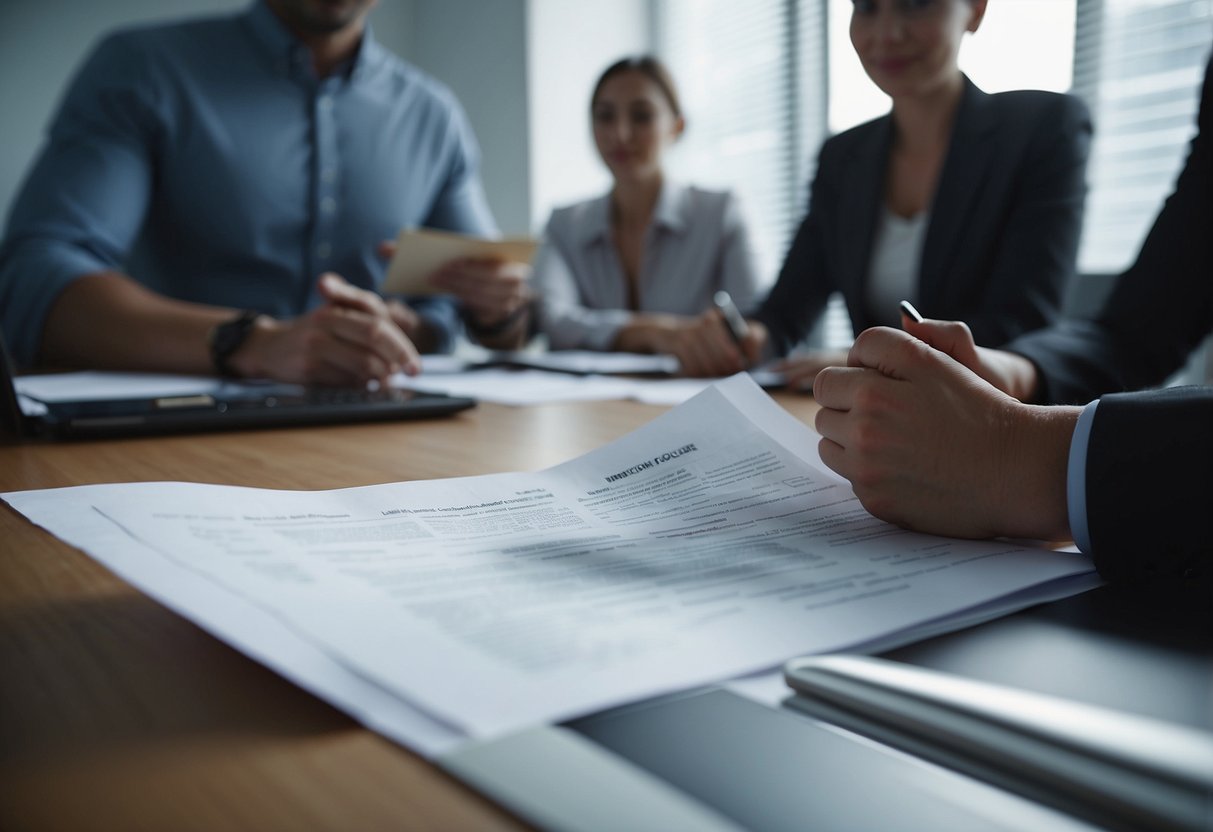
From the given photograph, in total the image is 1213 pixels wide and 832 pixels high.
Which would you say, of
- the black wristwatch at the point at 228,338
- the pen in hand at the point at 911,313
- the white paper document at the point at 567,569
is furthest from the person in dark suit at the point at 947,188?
the black wristwatch at the point at 228,338

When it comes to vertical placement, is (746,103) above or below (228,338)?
above

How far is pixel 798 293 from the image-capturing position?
1264mm

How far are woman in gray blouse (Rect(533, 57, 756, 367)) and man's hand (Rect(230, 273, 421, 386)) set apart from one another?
106cm

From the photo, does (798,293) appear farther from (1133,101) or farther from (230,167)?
(230,167)

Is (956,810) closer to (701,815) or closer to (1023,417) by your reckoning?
(701,815)

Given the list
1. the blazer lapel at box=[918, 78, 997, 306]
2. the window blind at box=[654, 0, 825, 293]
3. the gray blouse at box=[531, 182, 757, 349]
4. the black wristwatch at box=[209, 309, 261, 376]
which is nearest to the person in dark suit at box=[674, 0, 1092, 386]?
the blazer lapel at box=[918, 78, 997, 306]

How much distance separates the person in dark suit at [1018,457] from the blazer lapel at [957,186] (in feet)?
0.47

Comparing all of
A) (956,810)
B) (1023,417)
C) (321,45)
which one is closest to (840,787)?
(956,810)

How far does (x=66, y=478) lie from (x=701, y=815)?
0.48 m

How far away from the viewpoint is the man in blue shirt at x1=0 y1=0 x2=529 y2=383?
1.30 meters

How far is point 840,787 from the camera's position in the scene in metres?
0.20

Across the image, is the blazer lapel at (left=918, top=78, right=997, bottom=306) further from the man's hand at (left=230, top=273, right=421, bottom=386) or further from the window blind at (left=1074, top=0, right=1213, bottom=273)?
the man's hand at (left=230, top=273, right=421, bottom=386)

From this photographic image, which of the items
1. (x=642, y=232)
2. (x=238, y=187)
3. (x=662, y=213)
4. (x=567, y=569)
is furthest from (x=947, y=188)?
(x=642, y=232)

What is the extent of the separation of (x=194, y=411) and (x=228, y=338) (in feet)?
1.29
